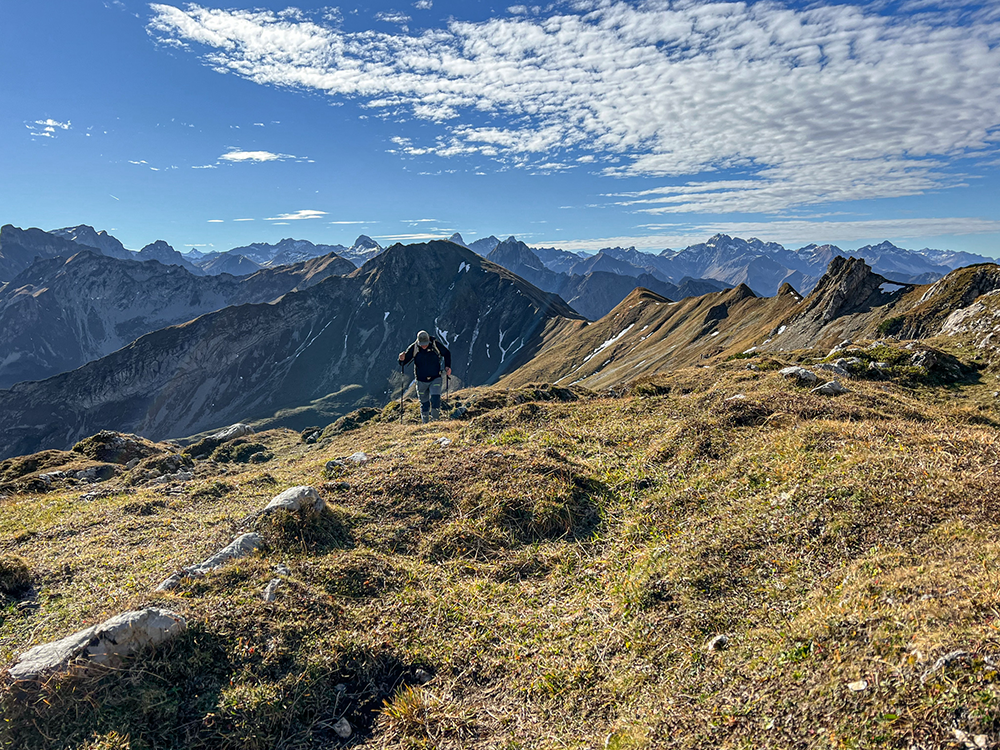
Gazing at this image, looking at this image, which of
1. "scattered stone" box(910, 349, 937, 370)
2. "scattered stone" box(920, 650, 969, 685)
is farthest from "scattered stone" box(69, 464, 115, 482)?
"scattered stone" box(910, 349, 937, 370)

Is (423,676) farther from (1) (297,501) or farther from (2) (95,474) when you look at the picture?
(2) (95,474)

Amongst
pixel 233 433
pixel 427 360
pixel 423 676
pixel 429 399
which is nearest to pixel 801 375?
pixel 427 360

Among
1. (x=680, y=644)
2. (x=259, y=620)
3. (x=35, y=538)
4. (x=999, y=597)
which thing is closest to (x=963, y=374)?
(x=999, y=597)

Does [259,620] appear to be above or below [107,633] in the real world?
below

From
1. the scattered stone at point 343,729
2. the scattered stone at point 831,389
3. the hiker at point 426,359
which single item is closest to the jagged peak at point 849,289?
the scattered stone at point 831,389

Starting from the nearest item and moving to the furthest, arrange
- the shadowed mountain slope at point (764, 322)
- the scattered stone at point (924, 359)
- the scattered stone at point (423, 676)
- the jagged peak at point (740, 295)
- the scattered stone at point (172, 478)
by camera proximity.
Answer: the scattered stone at point (423, 676)
the scattered stone at point (172, 478)
the scattered stone at point (924, 359)
the shadowed mountain slope at point (764, 322)
the jagged peak at point (740, 295)

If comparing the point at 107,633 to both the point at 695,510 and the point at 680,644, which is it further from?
the point at 695,510

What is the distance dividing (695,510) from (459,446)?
300 inches

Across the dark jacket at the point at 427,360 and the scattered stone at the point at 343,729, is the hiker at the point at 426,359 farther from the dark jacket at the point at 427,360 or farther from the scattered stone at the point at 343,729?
the scattered stone at the point at 343,729

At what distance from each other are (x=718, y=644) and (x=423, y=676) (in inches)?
159

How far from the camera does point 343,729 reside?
231 inches

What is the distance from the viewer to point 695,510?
9.31 m

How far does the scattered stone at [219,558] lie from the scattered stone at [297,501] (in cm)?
72

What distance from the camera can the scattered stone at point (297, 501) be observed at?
391 inches
